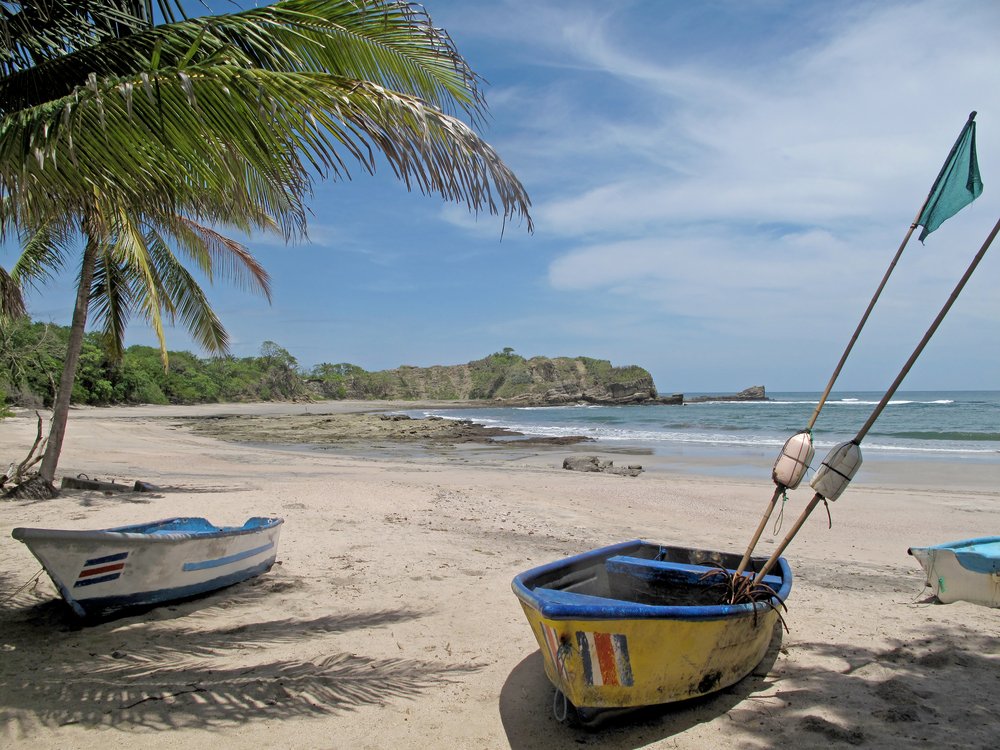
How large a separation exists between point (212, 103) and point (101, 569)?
3341mm

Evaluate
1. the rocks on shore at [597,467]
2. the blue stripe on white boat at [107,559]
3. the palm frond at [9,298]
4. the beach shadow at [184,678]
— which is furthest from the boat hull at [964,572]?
the palm frond at [9,298]

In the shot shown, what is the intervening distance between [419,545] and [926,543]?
23.3 feet

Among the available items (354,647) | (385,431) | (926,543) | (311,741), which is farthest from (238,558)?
(385,431)

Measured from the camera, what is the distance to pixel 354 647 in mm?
4605

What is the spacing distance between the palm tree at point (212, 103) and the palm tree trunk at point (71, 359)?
480cm

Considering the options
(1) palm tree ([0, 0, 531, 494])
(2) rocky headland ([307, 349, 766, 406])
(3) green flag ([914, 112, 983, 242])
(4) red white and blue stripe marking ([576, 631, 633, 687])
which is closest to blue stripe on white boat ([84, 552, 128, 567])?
(1) palm tree ([0, 0, 531, 494])

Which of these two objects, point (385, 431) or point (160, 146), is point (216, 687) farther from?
point (385, 431)

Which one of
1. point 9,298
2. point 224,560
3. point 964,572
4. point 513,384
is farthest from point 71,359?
point 513,384

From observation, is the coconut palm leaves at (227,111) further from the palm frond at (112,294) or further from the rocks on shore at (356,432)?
the rocks on shore at (356,432)

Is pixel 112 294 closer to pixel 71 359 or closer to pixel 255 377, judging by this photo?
pixel 71 359

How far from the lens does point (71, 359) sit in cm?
884

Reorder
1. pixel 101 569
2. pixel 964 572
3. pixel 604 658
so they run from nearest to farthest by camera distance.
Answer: pixel 604 658 < pixel 101 569 < pixel 964 572

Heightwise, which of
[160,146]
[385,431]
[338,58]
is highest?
[338,58]

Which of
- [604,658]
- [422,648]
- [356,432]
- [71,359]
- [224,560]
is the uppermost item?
[71,359]
